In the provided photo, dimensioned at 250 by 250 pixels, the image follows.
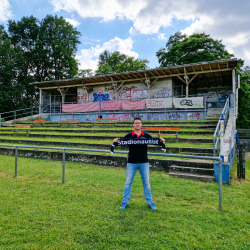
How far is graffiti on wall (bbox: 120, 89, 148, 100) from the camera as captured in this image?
19.9 metres

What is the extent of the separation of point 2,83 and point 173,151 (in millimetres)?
28019

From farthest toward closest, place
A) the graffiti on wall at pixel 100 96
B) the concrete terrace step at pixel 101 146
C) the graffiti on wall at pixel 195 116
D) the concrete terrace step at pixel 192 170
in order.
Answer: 1. the graffiti on wall at pixel 100 96
2. the graffiti on wall at pixel 195 116
3. the concrete terrace step at pixel 101 146
4. the concrete terrace step at pixel 192 170

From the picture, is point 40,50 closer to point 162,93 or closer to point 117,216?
point 162,93

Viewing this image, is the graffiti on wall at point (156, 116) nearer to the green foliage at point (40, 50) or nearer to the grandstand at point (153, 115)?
the grandstand at point (153, 115)

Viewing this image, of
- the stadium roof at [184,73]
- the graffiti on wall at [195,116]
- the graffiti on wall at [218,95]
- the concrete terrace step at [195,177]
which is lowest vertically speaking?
the concrete terrace step at [195,177]

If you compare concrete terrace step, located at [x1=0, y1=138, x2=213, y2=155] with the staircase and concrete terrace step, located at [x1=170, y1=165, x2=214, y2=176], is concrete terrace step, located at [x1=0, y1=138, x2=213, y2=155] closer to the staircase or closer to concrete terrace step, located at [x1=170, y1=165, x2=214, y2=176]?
the staircase

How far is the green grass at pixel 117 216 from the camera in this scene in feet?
9.61

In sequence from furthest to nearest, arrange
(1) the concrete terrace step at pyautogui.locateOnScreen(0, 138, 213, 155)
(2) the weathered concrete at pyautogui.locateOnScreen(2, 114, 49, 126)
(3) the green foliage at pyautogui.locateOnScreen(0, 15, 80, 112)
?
(3) the green foliage at pyautogui.locateOnScreen(0, 15, 80, 112) → (2) the weathered concrete at pyautogui.locateOnScreen(2, 114, 49, 126) → (1) the concrete terrace step at pyautogui.locateOnScreen(0, 138, 213, 155)

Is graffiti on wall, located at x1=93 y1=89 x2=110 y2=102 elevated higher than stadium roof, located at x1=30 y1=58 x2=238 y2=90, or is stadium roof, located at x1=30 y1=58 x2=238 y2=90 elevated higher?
stadium roof, located at x1=30 y1=58 x2=238 y2=90

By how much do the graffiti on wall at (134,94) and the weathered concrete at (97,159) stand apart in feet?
40.8

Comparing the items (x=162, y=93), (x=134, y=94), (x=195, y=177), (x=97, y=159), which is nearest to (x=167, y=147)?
(x=195, y=177)

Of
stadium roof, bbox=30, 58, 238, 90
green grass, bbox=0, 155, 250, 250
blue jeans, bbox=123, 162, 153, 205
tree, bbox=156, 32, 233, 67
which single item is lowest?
green grass, bbox=0, 155, 250, 250

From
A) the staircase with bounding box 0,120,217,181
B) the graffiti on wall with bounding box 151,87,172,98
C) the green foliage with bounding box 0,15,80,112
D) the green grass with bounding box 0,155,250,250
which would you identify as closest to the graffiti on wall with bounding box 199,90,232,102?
the graffiti on wall with bounding box 151,87,172,98

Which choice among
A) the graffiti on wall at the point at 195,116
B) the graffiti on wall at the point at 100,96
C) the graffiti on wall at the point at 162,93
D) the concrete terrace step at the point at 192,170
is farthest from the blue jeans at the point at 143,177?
the graffiti on wall at the point at 100,96
